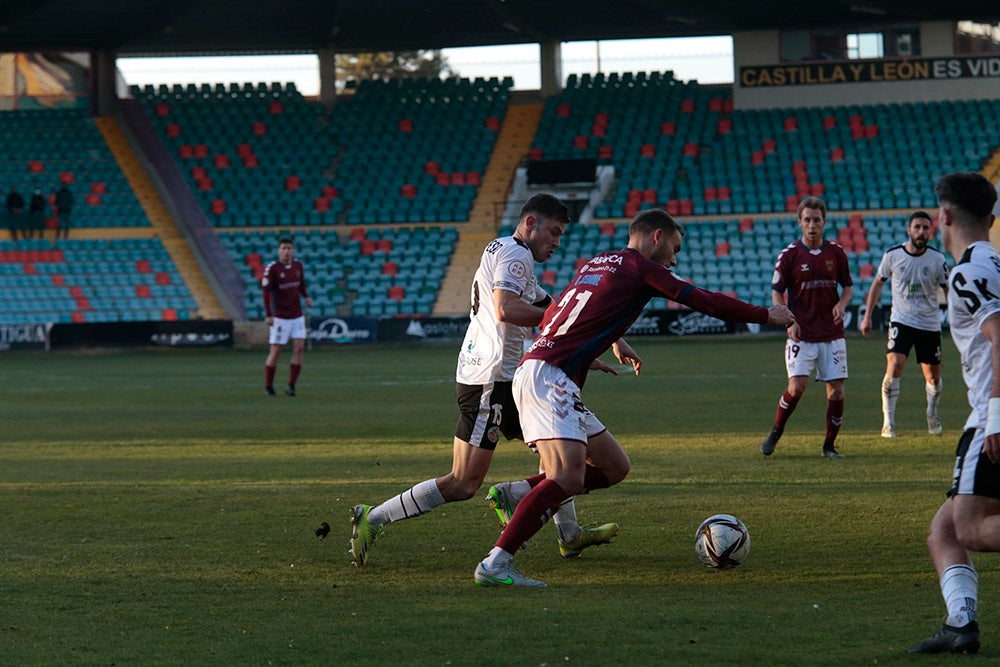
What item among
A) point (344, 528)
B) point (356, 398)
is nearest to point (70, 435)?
point (356, 398)

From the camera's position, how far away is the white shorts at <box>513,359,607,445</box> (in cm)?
668

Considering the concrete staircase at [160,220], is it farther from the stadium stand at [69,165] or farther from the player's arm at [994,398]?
the player's arm at [994,398]

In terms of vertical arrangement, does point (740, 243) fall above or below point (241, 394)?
above

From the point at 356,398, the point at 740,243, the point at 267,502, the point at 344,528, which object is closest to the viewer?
the point at 344,528

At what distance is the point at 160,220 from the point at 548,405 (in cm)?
3429

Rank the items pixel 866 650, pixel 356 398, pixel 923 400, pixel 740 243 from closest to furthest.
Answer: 1. pixel 866 650
2. pixel 923 400
3. pixel 356 398
4. pixel 740 243

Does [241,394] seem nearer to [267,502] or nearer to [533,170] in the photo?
[267,502]

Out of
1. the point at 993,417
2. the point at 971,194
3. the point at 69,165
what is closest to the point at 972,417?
the point at 993,417

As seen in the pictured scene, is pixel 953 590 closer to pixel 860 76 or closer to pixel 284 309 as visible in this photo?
pixel 284 309

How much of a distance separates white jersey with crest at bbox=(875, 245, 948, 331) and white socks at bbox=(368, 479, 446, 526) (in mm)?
7629

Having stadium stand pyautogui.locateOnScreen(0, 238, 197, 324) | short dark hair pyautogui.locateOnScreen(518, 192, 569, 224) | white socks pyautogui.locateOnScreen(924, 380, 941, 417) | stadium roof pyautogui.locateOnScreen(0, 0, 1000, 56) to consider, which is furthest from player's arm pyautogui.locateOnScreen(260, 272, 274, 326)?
stadium roof pyautogui.locateOnScreen(0, 0, 1000, 56)

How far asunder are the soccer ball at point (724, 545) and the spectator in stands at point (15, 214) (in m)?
34.6

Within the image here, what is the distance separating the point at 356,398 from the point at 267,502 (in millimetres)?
9238

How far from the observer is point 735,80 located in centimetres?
4091
